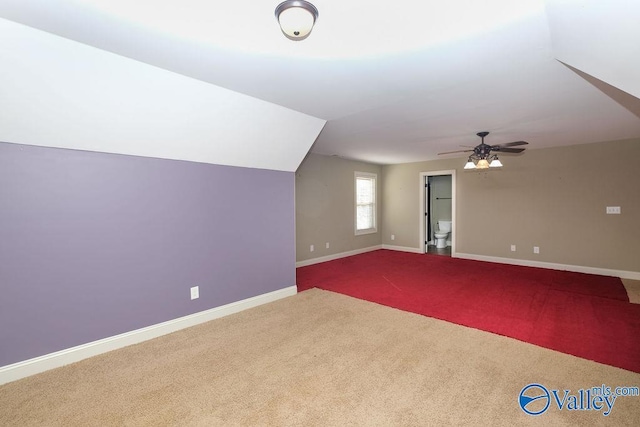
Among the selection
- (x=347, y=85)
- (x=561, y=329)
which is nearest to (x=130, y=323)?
(x=347, y=85)

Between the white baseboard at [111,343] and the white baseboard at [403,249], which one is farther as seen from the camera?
the white baseboard at [403,249]

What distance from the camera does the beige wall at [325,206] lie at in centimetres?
575

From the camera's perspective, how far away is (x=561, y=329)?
2.85 meters

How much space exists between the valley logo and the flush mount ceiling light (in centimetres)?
260

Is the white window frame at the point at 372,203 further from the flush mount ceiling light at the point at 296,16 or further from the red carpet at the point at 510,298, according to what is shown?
the flush mount ceiling light at the point at 296,16

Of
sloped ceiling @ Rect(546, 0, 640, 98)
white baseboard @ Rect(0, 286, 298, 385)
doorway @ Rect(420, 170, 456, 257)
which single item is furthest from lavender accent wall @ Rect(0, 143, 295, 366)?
doorway @ Rect(420, 170, 456, 257)

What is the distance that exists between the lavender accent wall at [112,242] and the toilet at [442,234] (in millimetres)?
5653

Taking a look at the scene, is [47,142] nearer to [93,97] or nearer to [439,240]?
[93,97]

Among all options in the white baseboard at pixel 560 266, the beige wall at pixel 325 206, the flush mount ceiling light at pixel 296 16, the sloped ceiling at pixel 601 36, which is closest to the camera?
the sloped ceiling at pixel 601 36

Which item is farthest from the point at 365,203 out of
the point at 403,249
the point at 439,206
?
the point at 439,206

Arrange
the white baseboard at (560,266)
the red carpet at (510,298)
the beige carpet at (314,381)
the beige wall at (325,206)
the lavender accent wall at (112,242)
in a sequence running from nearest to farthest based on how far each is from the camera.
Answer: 1. the beige carpet at (314,381)
2. the lavender accent wall at (112,242)
3. the red carpet at (510,298)
4. the white baseboard at (560,266)
5. the beige wall at (325,206)

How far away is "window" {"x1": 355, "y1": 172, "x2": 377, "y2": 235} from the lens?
7137 mm

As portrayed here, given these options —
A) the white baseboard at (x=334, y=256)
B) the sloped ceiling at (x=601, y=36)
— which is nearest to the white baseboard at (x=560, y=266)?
the white baseboard at (x=334, y=256)

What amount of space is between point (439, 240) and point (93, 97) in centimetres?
756
